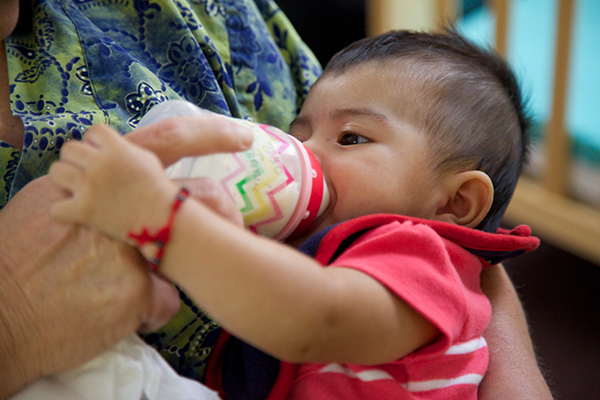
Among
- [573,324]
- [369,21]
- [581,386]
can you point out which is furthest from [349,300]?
[369,21]

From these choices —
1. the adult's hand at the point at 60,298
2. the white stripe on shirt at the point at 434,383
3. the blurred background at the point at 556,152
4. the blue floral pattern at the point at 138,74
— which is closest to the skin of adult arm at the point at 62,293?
the adult's hand at the point at 60,298

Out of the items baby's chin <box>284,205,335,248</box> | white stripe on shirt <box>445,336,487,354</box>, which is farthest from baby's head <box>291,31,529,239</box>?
white stripe on shirt <box>445,336,487,354</box>

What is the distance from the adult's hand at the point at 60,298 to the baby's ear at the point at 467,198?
1.79ft

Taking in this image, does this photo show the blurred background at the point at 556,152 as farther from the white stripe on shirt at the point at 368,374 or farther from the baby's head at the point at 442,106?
the white stripe on shirt at the point at 368,374

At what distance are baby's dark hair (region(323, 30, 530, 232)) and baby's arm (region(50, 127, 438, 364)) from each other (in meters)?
0.46

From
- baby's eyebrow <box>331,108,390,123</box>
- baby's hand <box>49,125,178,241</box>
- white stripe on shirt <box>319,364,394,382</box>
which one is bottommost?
white stripe on shirt <box>319,364,394,382</box>

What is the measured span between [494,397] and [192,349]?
53 centimetres

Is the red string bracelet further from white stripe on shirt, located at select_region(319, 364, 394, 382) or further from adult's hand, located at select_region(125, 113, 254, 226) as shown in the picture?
white stripe on shirt, located at select_region(319, 364, 394, 382)

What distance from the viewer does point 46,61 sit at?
2.99ft

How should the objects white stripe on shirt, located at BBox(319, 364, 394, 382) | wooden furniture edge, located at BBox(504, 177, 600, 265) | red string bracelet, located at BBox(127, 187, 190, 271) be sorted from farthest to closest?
wooden furniture edge, located at BBox(504, 177, 600, 265)
white stripe on shirt, located at BBox(319, 364, 394, 382)
red string bracelet, located at BBox(127, 187, 190, 271)

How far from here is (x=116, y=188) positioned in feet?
1.94

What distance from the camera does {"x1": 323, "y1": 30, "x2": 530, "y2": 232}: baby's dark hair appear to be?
100 cm

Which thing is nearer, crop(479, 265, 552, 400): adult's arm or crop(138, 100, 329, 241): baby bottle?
crop(138, 100, 329, 241): baby bottle

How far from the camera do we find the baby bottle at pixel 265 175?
29.1 inches
